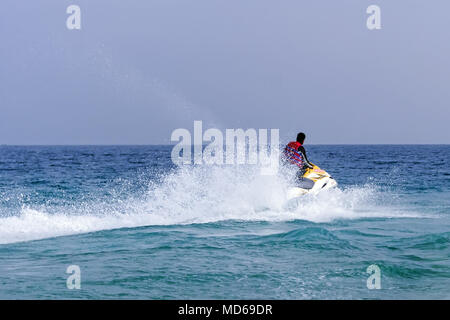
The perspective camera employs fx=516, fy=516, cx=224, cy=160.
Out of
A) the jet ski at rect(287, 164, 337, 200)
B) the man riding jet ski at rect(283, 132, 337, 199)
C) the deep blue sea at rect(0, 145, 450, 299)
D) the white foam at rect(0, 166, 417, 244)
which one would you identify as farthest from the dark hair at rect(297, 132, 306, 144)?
the white foam at rect(0, 166, 417, 244)

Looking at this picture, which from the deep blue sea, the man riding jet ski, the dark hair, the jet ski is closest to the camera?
the deep blue sea

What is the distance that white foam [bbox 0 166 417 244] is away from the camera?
13859 millimetres

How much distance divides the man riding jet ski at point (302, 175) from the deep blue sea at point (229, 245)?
49 cm

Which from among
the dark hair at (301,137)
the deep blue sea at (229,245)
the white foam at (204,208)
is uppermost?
the dark hair at (301,137)

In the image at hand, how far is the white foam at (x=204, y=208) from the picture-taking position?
45.5ft

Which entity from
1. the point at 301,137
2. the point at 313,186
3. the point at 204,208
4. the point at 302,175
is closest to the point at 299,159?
the point at 302,175

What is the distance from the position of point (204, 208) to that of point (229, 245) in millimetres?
5021

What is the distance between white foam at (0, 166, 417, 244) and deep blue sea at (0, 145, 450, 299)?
40mm

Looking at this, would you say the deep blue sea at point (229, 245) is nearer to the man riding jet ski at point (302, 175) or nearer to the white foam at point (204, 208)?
the white foam at point (204, 208)

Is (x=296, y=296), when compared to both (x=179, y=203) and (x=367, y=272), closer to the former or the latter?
(x=367, y=272)

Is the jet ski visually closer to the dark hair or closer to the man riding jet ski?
the man riding jet ski

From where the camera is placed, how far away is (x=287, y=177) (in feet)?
53.2

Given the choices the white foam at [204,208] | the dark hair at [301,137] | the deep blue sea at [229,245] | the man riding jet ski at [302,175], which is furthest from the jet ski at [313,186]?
the dark hair at [301,137]

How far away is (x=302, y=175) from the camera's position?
15805 mm
